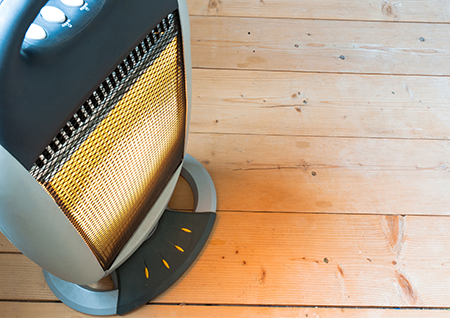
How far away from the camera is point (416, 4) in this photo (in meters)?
1.45

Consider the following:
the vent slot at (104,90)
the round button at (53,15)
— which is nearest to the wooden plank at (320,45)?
the vent slot at (104,90)

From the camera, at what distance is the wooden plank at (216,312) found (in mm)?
812

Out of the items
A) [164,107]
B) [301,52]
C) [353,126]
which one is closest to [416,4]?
[301,52]

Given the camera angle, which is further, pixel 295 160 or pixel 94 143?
pixel 295 160

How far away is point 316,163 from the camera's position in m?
1.06

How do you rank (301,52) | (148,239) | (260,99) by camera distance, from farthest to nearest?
(301,52) → (260,99) → (148,239)

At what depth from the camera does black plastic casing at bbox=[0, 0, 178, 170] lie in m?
0.30

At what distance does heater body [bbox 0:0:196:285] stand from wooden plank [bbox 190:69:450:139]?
1.82 ft

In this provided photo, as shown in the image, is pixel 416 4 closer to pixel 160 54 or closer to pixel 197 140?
pixel 197 140

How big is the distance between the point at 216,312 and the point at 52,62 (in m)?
0.68

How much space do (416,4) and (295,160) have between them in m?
0.92

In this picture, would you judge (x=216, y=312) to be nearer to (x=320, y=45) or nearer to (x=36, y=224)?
(x=36, y=224)

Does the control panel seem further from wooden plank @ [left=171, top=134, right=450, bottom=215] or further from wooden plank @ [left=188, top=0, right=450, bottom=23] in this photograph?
wooden plank @ [left=188, top=0, right=450, bottom=23]

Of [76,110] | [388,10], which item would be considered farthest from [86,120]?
[388,10]
